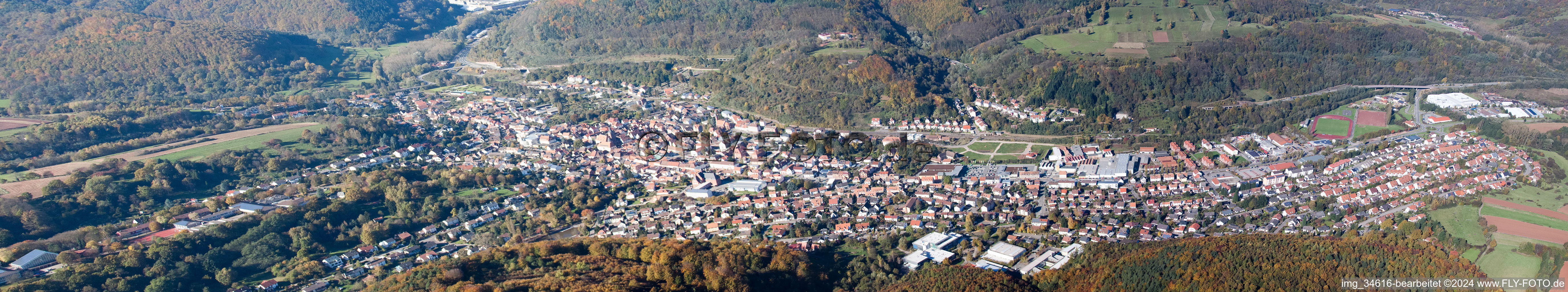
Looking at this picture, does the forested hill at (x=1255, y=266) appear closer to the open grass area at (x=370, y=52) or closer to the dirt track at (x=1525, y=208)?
the dirt track at (x=1525, y=208)

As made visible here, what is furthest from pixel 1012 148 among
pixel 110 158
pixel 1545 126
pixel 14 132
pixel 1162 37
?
pixel 14 132

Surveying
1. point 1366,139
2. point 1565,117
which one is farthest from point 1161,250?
point 1565,117

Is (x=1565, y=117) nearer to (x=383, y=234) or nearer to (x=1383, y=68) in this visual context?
(x=1383, y=68)

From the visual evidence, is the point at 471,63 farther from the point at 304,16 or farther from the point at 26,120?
the point at 26,120

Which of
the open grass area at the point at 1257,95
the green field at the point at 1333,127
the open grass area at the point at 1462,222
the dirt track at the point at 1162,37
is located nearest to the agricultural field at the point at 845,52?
the dirt track at the point at 1162,37

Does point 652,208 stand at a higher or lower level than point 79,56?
lower

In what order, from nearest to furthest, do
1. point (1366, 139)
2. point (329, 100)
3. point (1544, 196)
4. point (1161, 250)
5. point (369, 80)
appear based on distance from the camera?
point (1161, 250) → point (1544, 196) → point (1366, 139) → point (329, 100) → point (369, 80)

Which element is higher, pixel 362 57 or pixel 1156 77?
pixel 1156 77
